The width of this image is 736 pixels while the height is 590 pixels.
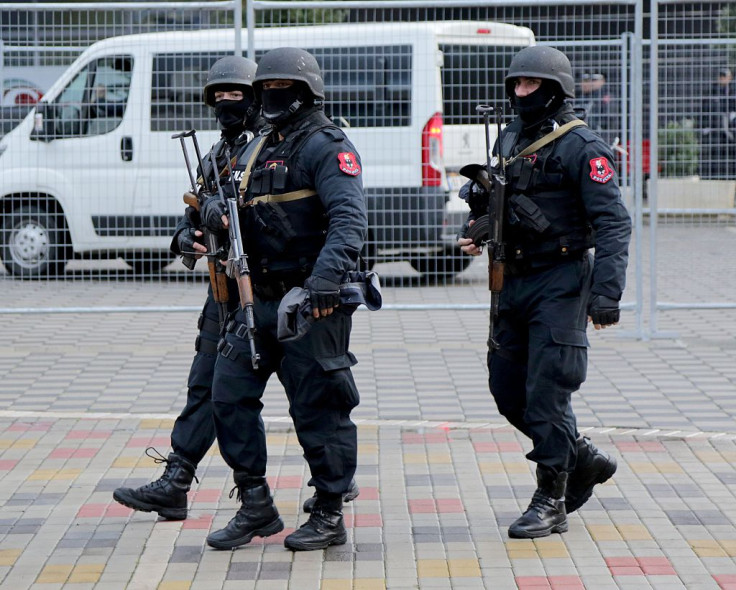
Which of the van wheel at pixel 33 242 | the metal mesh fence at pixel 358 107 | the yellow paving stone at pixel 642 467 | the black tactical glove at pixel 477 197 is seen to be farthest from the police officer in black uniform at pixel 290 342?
the van wheel at pixel 33 242

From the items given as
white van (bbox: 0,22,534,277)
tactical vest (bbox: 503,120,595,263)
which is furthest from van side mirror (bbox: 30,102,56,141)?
tactical vest (bbox: 503,120,595,263)

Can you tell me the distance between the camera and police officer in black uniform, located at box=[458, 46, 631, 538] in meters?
5.26

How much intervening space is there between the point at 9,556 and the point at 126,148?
6.02 meters

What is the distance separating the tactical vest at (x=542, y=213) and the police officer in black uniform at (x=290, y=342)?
2.08 feet

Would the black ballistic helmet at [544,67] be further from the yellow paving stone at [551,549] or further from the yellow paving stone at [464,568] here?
the yellow paving stone at [464,568]

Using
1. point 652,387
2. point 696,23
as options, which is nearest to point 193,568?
point 652,387

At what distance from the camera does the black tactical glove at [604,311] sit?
514cm

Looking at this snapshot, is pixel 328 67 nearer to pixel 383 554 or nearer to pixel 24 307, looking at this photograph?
pixel 24 307

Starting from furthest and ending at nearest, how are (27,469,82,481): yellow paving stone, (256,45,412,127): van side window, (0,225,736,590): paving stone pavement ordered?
(256,45,412,127): van side window
(27,469,82,481): yellow paving stone
(0,225,736,590): paving stone pavement

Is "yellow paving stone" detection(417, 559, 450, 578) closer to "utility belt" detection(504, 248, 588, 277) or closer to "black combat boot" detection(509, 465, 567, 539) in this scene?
"black combat boot" detection(509, 465, 567, 539)

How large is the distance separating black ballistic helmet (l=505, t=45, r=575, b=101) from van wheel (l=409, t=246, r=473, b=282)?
5752 mm

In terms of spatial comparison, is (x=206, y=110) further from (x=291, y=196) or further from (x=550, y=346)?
(x=550, y=346)

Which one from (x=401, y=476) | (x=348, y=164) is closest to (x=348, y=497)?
(x=401, y=476)

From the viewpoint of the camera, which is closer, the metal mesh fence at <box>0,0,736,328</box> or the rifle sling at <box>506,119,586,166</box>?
the rifle sling at <box>506,119,586,166</box>
